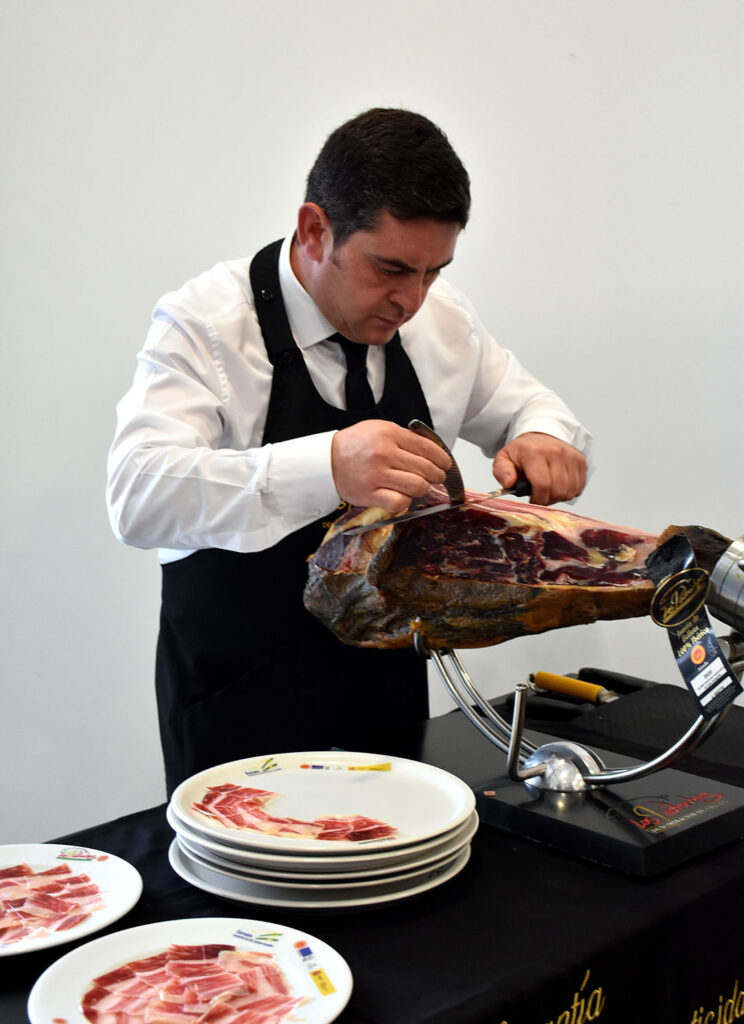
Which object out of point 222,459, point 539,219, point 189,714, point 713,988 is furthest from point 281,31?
point 713,988

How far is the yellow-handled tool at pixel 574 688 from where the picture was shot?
1.76 m

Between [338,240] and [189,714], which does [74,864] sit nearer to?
[189,714]

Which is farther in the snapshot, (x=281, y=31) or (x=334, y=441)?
(x=281, y=31)

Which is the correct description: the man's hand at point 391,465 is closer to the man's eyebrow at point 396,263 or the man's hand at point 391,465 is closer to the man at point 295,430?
the man at point 295,430

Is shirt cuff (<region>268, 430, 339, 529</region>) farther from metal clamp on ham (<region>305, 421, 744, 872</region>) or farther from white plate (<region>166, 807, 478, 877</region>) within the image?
white plate (<region>166, 807, 478, 877</region>)

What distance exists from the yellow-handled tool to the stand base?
52 cm

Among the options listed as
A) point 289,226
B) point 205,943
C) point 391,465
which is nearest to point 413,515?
point 391,465

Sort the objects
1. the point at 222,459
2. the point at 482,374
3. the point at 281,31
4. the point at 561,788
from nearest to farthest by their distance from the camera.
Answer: the point at 561,788 < the point at 222,459 < the point at 482,374 < the point at 281,31

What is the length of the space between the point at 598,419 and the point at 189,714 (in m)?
1.58

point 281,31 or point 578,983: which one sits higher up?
point 281,31

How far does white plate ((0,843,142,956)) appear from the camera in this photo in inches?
33.0

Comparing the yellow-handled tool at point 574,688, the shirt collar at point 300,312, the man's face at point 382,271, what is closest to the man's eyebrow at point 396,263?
the man's face at point 382,271

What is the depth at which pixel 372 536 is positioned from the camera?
1.34 meters

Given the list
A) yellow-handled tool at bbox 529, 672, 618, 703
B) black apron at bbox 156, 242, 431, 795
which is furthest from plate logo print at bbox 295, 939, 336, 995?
yellow-handled tool at bbox 529, 672, 618, 703
